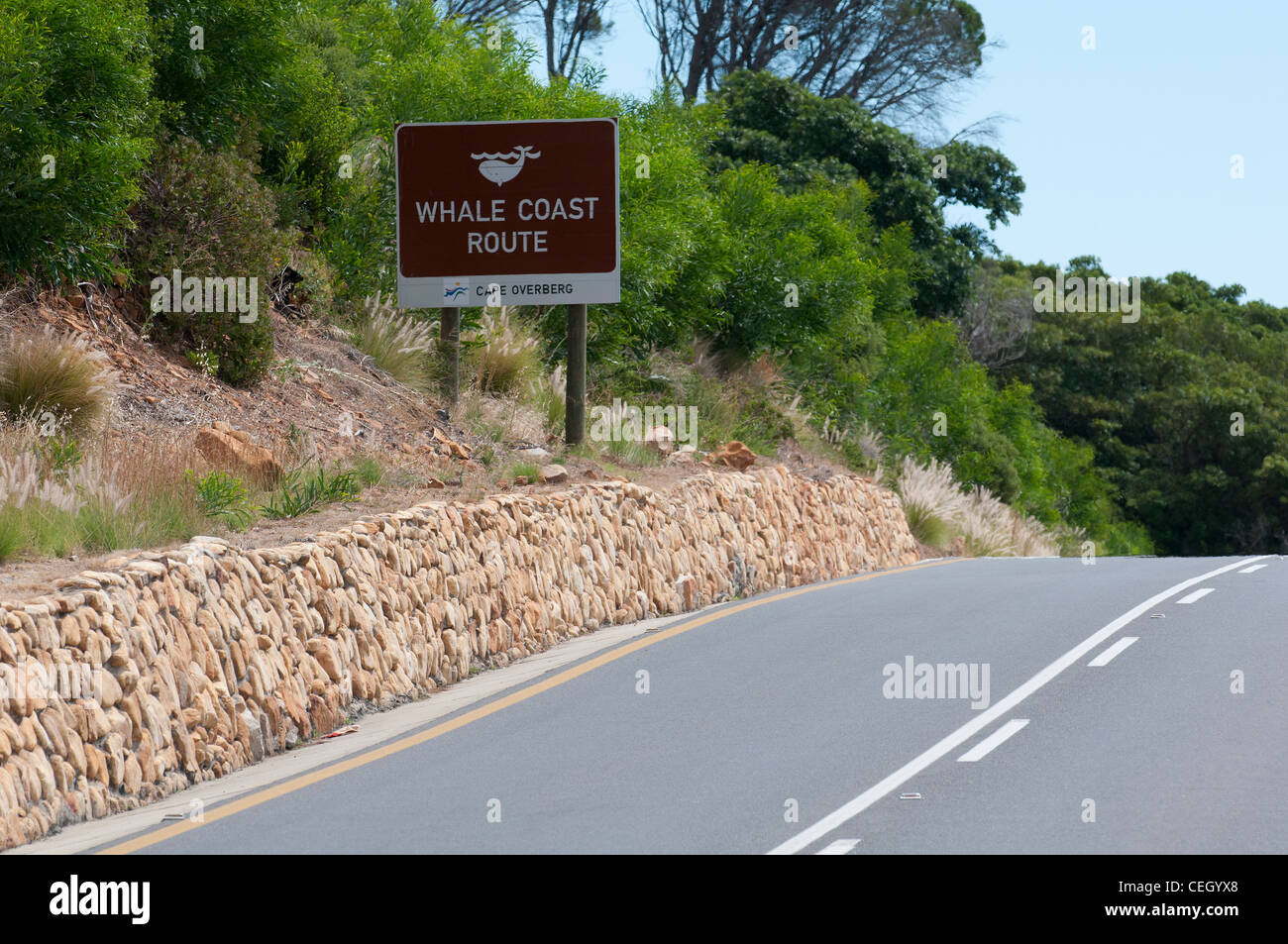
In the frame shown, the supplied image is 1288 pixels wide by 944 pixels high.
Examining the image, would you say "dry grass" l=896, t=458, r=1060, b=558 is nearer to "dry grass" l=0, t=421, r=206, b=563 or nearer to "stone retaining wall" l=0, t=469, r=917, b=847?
"stone retaining wall" l=0, t=469, r=917, b=847

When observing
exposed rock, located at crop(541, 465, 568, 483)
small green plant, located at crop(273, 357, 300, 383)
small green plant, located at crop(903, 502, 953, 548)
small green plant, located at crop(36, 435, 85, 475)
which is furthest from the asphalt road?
small green plant, located at crop(903, 502, 953, 548)

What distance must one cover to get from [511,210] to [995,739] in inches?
343

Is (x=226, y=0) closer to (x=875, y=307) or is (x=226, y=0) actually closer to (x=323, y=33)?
(x=323, y=33)

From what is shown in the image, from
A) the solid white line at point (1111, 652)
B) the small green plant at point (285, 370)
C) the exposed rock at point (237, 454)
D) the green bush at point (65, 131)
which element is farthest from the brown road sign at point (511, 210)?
the solid white line at point (1111, 652)

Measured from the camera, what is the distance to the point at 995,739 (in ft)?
29.6

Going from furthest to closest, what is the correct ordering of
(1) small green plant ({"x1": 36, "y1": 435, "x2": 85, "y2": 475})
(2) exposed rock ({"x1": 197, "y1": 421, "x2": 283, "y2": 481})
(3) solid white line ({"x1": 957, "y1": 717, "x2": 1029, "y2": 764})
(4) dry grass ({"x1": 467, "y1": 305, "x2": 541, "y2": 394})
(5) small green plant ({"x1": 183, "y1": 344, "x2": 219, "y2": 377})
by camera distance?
(4) dry grass ({"x1": 467, "y1": 305, "x2": 541, "y2": 394}) < (5) small green plant ({"x1": 183, "y1": 344, "x2": 219, "y2": 377}) < (2) exposed rock ({"x1": 197, "y1": 421, "x2": 283, "y2": 481}) < (1) small green plant ({"x1": 36, "y1": 435, "x2": 85, "y2": 475}) < (3) solid white line ({"x1": 957, "y1": 717, "x2": 1029, "y2": 764})

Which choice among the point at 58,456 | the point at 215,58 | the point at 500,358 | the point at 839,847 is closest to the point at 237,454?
the point at 58,456

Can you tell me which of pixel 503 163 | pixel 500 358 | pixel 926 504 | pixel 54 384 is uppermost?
pixel 503 163

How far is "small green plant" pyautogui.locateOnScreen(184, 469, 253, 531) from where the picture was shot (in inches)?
420

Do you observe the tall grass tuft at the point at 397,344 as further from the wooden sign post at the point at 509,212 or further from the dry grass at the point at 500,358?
the wooden sign post at the point at 509,212

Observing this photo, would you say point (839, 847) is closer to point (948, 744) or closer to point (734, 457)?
point (948, 744)

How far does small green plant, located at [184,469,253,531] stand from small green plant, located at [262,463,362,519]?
23 cm

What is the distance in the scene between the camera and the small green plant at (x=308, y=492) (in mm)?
11422

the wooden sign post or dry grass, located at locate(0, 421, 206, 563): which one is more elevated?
the wooden sign post
